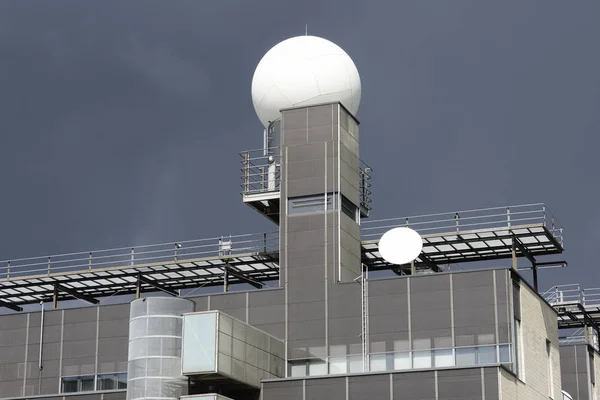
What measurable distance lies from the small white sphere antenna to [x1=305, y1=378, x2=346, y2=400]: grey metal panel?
8.09m

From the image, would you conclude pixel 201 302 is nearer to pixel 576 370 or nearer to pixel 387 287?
pixel 387 287

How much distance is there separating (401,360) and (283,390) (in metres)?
5.77

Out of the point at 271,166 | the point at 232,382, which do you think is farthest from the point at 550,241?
the point at 232,382

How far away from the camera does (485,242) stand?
67688mm

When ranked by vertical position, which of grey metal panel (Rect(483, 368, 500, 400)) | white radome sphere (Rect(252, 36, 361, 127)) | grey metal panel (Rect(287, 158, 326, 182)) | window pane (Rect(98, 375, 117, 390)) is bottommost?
grey metal panel (Rect(483, 368, 500, 400))

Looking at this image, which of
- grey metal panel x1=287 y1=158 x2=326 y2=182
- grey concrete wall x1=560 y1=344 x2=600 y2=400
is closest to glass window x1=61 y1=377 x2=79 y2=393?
grey metal panel x1=287 y1=158 x2=326 y2=182

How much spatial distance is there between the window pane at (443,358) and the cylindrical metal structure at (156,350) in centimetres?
1164

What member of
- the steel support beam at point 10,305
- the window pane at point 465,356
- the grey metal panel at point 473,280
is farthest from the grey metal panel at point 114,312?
the window pane at point 465,356

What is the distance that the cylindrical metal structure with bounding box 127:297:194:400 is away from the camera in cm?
5594

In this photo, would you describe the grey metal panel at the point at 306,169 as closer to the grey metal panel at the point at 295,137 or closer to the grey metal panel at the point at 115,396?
the grey metal panel at the point at 295,137

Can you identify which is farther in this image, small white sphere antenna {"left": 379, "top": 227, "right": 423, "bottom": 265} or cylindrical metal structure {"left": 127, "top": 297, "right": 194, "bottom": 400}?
small white sphere antenna {"left": 379, "top": 227, "right": 423, "bottom": 265}

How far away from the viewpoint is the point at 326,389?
5722 cm

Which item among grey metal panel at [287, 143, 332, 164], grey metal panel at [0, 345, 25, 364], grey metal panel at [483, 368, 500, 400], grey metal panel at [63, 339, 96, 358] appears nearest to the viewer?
grey metal panel at [483, 368, 500, 400]

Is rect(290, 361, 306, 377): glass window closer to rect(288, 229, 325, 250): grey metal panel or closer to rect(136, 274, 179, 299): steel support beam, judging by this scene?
rect(288, 229, 325, 250): grey metal panel
